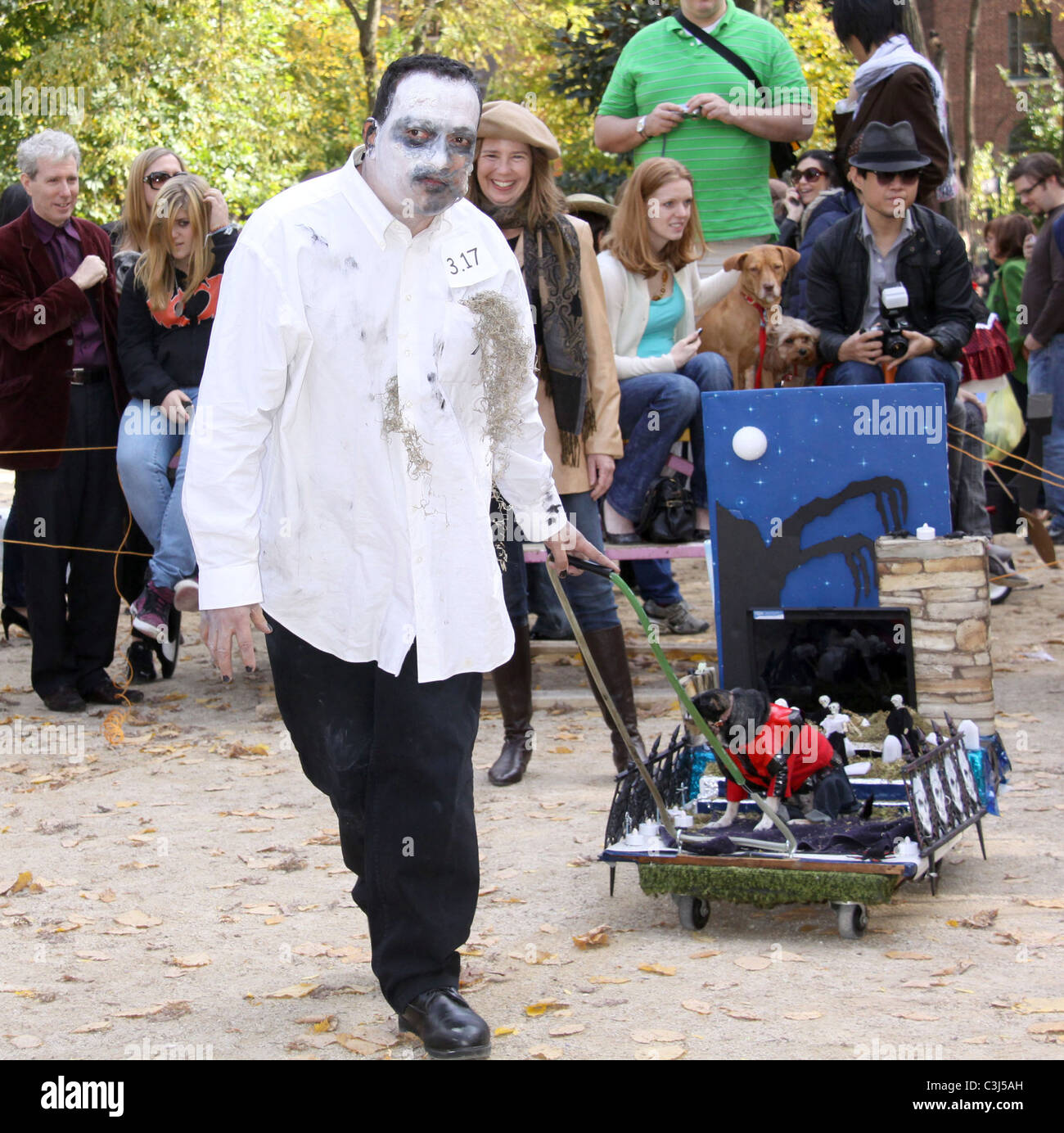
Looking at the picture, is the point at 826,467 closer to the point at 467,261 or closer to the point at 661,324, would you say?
the point at 661,324

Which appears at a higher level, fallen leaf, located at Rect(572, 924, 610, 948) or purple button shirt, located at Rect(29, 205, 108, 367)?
purple button shirt, located at Rect(29, 205, 108, 367)

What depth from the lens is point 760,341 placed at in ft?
24.7

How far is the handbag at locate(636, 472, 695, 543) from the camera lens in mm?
7387

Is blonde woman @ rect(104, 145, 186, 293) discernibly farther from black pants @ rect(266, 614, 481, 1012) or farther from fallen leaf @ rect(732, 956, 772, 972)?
fallen leaf @ rect(732, 956, 772, 972)

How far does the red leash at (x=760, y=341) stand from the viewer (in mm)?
7432

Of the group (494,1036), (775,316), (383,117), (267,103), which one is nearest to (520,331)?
(383,117)

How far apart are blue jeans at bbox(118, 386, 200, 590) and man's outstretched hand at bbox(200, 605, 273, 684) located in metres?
4.32

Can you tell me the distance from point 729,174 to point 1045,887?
462cm

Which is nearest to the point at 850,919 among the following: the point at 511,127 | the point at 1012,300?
the point at 511,127

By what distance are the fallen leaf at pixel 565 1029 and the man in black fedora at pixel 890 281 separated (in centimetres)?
392

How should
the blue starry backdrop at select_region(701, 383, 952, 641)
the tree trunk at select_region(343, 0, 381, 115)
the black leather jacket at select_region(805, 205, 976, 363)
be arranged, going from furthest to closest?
the tree trunk at select_region(343, 0, 381, 115) → the black leather jacket at select_region(805, 205, 976, 363) → the blue starry backdrop at select_region(701, 383, 952, 641)

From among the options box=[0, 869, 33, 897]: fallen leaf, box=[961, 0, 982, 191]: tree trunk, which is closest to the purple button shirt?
box=[0, 869, 33, 897]: fallen leaf

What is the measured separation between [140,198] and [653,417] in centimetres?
278

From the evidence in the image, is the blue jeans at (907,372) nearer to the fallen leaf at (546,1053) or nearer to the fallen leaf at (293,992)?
the fallen leaf at (293,992)
